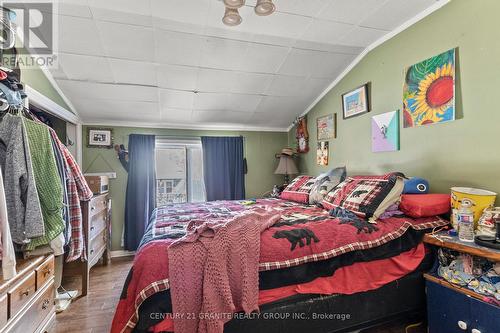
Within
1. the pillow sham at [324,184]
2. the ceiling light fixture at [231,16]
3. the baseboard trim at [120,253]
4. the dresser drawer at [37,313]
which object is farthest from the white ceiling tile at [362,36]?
the baseboard trim at [120,253]

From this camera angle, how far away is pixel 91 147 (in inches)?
136

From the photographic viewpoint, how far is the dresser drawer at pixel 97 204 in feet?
8.12

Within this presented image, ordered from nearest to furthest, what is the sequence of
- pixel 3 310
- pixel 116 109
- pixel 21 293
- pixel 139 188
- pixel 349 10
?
pixel 3 310
pixel 21 293
pixel 349 10
pixel 116 109
pixel 139 188

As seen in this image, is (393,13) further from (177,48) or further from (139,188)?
(139,188)

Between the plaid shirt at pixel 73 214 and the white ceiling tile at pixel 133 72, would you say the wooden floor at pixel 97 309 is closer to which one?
the plaid shirt at pixel 73 214

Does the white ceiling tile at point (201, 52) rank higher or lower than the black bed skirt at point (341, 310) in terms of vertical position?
higher

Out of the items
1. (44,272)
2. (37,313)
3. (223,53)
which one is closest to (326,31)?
(223,53)

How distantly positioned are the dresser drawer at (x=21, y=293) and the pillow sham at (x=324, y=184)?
2223 mm

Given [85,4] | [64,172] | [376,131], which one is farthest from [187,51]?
[376,131]

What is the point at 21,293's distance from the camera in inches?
46.3

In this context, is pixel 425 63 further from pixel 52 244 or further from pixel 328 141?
pixel 52 244

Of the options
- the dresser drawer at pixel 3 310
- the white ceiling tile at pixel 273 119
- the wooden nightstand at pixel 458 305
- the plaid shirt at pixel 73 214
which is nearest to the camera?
the dresser drawer at pixel 3 310

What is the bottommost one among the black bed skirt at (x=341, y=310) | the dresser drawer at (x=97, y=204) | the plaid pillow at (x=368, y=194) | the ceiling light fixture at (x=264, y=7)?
the black bed skirt at (x=341, y=310)

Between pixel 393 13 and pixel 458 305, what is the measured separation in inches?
86.7
